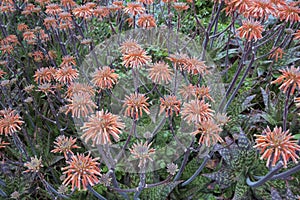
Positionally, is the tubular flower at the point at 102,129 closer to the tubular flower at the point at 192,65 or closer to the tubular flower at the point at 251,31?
the tubular flower at the point at 192,65

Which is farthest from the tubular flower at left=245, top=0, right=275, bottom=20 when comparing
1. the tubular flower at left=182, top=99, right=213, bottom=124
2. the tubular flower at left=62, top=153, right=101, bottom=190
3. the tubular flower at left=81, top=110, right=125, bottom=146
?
the tubular flower at left=62, top=153, right=101, bottom=190

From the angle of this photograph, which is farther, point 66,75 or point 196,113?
point 66,75

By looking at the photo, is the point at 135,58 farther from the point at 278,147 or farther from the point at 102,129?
the point at 278,147

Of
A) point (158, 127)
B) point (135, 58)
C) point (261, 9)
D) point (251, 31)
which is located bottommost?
point (158, 127)

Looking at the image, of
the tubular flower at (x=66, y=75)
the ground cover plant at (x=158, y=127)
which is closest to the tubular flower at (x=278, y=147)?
→ the ground cover plant at (x=158, y=127)

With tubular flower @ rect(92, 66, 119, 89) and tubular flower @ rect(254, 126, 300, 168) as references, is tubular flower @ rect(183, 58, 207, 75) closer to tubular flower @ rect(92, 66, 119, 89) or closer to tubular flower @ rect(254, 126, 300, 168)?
tubular flower @ rect(92, 66, 119, 89)

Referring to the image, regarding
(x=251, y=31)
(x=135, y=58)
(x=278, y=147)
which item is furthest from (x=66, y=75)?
(x=278, y=147)

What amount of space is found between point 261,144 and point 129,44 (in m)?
0.90

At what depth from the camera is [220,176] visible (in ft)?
6.12

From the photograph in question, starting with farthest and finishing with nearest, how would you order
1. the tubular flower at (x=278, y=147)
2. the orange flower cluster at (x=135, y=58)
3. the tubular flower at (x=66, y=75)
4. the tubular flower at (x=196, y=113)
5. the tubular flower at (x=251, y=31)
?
the tubular flower at (x=66, y=75) → the tubular flower at (x=251, y=31) → the orange flower cluster at (x=135, y=58) → the tubular flower at (x=196, y=113) → the tubular flower at (x=278, y=147)

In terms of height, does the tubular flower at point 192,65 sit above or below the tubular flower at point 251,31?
below

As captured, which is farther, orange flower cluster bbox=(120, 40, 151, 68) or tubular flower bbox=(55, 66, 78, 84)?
tubular flower bbox=(55, 66, 78, 84)

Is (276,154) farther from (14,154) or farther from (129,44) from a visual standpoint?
(14,154)

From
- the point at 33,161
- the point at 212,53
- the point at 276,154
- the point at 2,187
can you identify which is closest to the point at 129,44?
the point at 33,161
